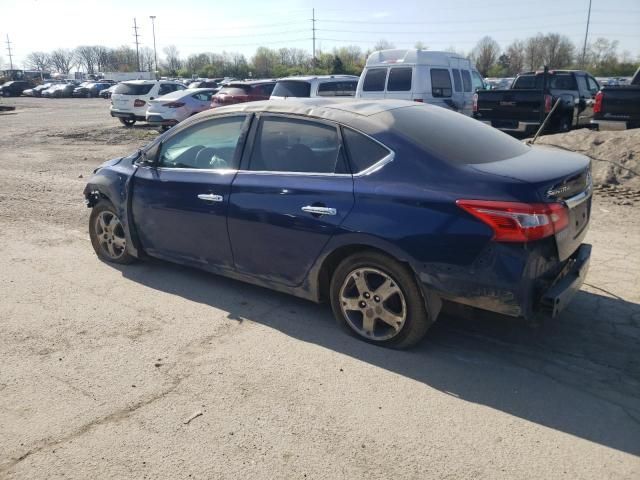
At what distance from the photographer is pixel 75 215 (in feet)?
26.2

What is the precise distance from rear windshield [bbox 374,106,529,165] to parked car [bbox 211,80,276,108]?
44.4 feet

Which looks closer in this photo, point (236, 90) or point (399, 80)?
point (399, 80)

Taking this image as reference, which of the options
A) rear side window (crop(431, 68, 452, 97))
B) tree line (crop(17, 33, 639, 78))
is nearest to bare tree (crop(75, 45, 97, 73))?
tree line (crop(17, 33, 639, 78))

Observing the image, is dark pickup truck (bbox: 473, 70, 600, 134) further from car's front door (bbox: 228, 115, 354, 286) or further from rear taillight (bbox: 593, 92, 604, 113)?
car's front door (bbox: 228, 115, 354, 286)

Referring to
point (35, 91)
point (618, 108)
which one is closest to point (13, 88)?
point (35, 91)

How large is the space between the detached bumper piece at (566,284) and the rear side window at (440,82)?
10712 mm

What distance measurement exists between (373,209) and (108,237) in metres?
3.26

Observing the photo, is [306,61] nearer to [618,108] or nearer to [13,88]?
[13,88]

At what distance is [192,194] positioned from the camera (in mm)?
4746

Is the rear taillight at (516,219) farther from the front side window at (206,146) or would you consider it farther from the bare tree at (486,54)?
the bare tree at (486,54)

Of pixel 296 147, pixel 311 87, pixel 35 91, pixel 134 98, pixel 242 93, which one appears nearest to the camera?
pixel 296 147

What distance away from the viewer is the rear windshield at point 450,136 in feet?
12.4

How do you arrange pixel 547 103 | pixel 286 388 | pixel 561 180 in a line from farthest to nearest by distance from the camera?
1. pixel 547 103
2. pixel 561 180
3. pixel 286 388

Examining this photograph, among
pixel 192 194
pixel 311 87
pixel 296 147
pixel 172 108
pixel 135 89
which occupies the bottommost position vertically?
pixel 192 194
